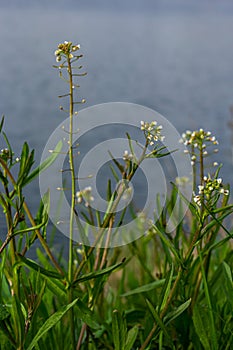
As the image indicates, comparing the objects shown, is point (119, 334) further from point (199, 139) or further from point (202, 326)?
point (199, 139)

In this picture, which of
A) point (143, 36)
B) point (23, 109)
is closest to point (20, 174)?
point (23, 109)

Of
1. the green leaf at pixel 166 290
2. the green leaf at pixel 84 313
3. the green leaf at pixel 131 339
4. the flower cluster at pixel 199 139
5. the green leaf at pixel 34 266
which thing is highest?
the flower cluster at pixel 199 139

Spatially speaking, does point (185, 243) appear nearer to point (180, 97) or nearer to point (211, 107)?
point (211, 107)

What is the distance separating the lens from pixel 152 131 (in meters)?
0.91

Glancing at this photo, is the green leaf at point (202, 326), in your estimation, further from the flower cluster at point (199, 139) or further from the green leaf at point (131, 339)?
the flower cluster at point (199, 139)

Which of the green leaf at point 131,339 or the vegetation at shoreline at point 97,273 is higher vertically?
the vegetation at shoreline at point 97,273

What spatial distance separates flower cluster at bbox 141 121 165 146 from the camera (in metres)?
0.89

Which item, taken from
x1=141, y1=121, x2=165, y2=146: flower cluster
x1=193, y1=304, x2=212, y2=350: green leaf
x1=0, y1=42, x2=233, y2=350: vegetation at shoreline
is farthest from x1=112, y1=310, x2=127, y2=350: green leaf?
x1=141, y1=121, x2=165, y2=146: flower cluster

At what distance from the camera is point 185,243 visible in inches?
49.4

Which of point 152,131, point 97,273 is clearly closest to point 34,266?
point 97,273

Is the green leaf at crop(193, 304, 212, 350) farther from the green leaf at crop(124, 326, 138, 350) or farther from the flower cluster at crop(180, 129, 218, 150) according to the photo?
the flower cluster at crop(180, 129, 218, 150)

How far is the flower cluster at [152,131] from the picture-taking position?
2.93 ft

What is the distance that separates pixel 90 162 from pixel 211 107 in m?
4.21

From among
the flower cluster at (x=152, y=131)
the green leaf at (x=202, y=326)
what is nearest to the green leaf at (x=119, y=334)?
the green leaf at (x=202, y=326)
